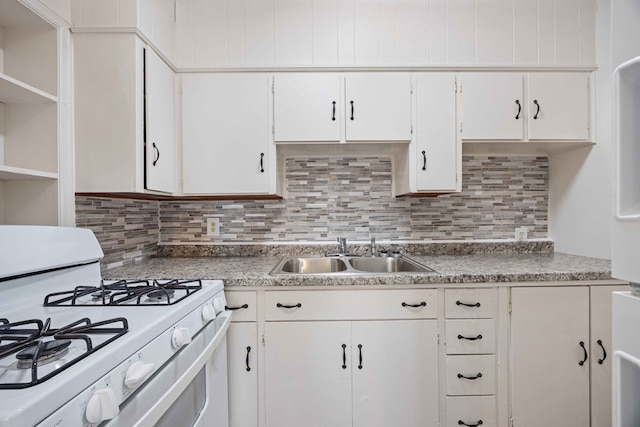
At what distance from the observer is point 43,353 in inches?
22.9

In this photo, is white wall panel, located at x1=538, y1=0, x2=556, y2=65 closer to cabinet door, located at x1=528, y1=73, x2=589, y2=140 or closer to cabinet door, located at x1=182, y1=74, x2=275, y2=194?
cabinet door, located at x1=528, y1=73, x2=589, y2=140

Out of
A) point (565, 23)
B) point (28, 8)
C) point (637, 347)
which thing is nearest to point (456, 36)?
point (565, 23)

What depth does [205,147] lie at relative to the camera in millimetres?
1773

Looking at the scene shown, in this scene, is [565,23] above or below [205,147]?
above

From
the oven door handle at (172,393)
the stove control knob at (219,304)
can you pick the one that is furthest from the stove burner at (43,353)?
the stove control knob at (219,304)

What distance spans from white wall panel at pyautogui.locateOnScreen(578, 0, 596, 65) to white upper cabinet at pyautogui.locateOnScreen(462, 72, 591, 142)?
4.1 inches

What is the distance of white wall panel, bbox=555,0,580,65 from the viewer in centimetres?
180

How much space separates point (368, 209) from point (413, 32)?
3.68ft

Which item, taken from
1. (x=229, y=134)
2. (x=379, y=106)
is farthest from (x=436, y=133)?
(x=229, y=134)

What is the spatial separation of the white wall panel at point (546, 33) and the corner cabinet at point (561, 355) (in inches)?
52.8

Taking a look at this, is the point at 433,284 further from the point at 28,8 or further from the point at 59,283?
the point at 28,8

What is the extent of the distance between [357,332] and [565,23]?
2182 millimetres

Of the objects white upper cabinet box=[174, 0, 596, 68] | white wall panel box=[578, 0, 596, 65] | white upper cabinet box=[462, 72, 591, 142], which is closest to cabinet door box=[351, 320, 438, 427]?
white upper cabinet box=[462, 72, 591, 142]

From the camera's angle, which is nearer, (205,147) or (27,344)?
(27,344)
